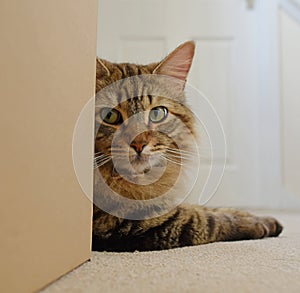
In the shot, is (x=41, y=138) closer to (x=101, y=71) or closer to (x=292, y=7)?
(x=101, y=71)

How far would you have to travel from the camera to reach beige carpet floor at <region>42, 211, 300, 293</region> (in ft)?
1.63

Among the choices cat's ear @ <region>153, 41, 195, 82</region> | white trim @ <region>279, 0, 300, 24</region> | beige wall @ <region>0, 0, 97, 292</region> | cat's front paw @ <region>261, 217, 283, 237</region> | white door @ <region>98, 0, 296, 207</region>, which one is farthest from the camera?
white trim @ <region>279, 0, 300, 24</region>

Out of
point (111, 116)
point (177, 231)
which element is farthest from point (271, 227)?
point (111, 116)

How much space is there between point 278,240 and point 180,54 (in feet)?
1.77

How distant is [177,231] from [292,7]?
2067 mm

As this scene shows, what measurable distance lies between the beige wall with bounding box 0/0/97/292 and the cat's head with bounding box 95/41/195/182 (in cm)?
12

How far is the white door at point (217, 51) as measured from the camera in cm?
216

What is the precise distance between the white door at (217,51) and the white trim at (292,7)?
1.02 feet

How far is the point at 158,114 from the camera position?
32.8 inches

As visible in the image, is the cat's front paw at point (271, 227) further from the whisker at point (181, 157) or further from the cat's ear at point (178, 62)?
the cat's ear at point (178, 62)

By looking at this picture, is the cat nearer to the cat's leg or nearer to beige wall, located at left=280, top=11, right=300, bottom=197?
the cat's leg

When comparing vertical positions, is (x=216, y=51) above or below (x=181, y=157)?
above

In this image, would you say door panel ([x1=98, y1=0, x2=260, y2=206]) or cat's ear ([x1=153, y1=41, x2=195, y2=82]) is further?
door panel ([x1=98, y1=0, x2=260, y2=206])

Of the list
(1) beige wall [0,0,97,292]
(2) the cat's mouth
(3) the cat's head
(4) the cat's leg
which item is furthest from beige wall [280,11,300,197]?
(1) beige wall [0,0,97,292]
